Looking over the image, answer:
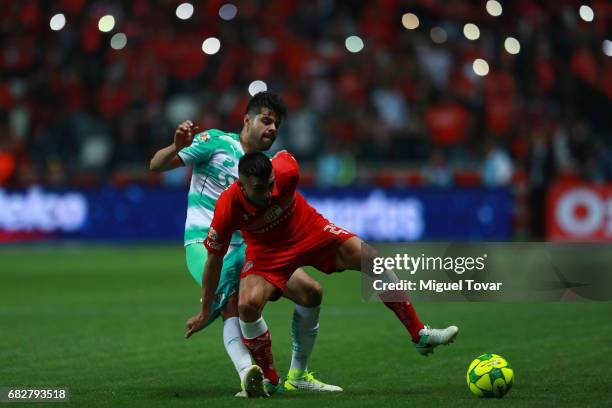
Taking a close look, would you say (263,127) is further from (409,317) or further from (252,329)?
(409,317)

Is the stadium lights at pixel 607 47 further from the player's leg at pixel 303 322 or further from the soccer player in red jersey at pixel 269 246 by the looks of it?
the player's leg at pixel 303 322

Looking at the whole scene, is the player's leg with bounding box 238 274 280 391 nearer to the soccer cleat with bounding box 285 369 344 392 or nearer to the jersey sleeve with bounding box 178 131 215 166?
the soccer cleat with bounding box 285 369 344 392

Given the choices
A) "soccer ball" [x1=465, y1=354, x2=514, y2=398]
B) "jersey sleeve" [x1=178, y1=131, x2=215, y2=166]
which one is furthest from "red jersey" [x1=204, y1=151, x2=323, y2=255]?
"soccer ball" [x1=465, y1=354, x2=514, y2=398]

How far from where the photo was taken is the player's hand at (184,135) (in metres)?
7.23

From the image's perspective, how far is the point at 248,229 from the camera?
722 cm

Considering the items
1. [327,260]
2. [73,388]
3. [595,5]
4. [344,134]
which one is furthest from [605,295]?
[595,5]

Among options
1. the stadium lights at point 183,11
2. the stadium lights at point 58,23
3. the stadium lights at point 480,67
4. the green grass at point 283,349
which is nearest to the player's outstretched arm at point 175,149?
the green grass at point 283,349

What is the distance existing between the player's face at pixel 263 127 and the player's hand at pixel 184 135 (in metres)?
0.39

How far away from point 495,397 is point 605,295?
7.05 m

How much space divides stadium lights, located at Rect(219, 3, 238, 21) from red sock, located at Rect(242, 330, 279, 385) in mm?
17816

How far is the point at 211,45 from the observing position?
23859 millimetres

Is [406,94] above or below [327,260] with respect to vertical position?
above

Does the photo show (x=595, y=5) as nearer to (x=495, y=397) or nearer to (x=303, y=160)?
(x=303, y=160)

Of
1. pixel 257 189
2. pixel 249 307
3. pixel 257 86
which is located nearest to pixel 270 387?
pixel 249 307
